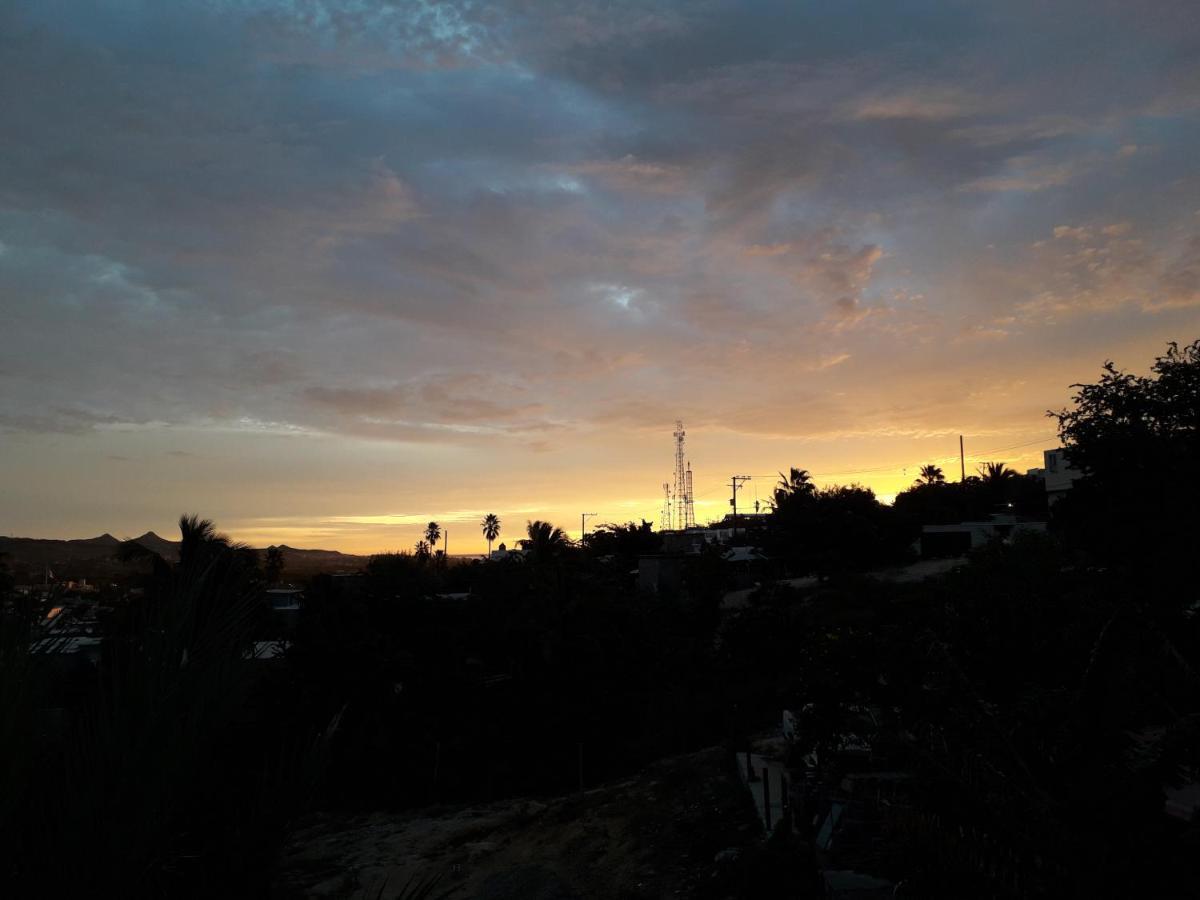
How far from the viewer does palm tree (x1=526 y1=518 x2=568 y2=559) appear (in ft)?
100

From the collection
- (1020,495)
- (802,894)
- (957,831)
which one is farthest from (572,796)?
(1020,495)

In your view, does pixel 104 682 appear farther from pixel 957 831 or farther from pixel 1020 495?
pixel 1020 495

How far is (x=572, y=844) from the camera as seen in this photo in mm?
15336

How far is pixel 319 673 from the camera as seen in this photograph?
23141mm

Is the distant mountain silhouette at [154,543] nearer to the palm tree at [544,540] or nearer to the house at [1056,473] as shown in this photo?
the palm tree at [544,540]

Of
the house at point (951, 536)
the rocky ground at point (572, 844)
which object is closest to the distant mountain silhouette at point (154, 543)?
the rocky ground at point (572, 844)

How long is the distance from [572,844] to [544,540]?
1624 cm

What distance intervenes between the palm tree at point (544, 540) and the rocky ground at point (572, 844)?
460 inches

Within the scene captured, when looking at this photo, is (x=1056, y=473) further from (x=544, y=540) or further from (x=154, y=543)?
(x=154, y=543)

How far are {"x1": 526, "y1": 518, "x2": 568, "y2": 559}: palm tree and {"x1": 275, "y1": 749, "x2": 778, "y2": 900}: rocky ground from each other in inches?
460

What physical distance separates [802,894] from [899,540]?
4566 cm

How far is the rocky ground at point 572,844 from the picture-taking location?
1266 centimetres

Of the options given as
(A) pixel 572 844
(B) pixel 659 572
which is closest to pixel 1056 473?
(B) pixel 659 572

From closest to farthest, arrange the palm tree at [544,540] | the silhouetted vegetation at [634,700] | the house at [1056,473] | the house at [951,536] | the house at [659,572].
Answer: the silhouetted vegetation at [634,700] < the palm tree at [544,540] < the house at [659,572] < the house at [1056,473] < the house at [951,536]
